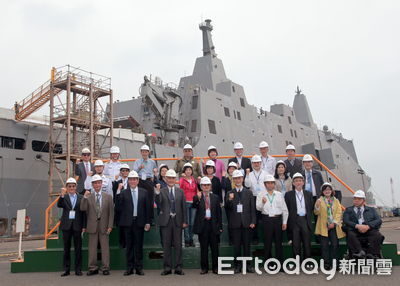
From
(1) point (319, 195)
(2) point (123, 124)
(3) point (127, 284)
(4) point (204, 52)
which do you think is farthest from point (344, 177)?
(3) point (127, 284)

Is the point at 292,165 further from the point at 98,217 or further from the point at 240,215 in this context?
the point at 98,217

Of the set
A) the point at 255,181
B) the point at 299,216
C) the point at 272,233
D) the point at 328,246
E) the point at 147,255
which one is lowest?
the point at 147,255

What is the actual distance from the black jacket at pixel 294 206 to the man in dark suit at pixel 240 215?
60 centimetres

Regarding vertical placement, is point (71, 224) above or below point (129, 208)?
below

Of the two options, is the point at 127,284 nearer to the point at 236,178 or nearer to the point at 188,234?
the point at 188,234

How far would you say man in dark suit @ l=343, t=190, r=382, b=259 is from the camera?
5.88 m

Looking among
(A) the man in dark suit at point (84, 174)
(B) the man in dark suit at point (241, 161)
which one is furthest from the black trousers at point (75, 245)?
(B) the man in dark suit at point (241, 161)

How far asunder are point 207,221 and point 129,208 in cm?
129

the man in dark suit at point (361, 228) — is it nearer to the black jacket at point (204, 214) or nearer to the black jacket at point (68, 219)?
the black jacket at point (204, 214)

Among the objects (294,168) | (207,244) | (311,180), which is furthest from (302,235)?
(207,244)

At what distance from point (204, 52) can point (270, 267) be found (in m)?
24.4

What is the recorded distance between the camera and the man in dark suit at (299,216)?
5906 millimetres

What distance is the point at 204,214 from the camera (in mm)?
5801

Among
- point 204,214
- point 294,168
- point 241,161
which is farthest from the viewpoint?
point 241,161
